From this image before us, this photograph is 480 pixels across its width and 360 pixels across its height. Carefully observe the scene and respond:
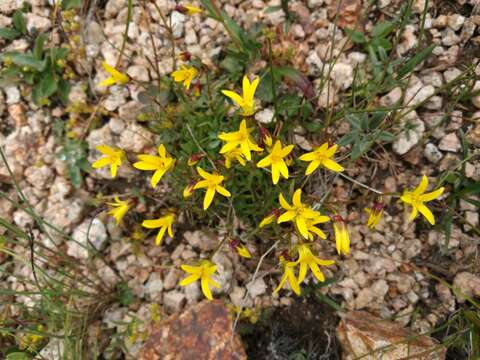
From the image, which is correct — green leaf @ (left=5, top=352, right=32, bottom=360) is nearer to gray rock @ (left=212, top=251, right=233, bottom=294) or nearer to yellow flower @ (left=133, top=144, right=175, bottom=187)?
gray rock @ (left=212, top=251, right=233, bottom=294)

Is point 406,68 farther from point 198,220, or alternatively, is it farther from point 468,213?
point 198,220

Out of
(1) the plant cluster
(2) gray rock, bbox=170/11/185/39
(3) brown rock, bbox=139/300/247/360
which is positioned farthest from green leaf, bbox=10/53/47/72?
(3) brown rock, bbox=139/300/247/360

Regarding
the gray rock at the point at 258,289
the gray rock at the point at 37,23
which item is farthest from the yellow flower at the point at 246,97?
the gray rock at the point at 37,23

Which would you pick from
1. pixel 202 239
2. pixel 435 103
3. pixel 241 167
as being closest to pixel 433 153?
pixel 435 103

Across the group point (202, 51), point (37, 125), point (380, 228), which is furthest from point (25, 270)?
point (380, 228)

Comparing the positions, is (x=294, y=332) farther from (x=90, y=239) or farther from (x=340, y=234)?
(x=90, y=239)

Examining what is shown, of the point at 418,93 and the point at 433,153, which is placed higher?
the point at 418,93
